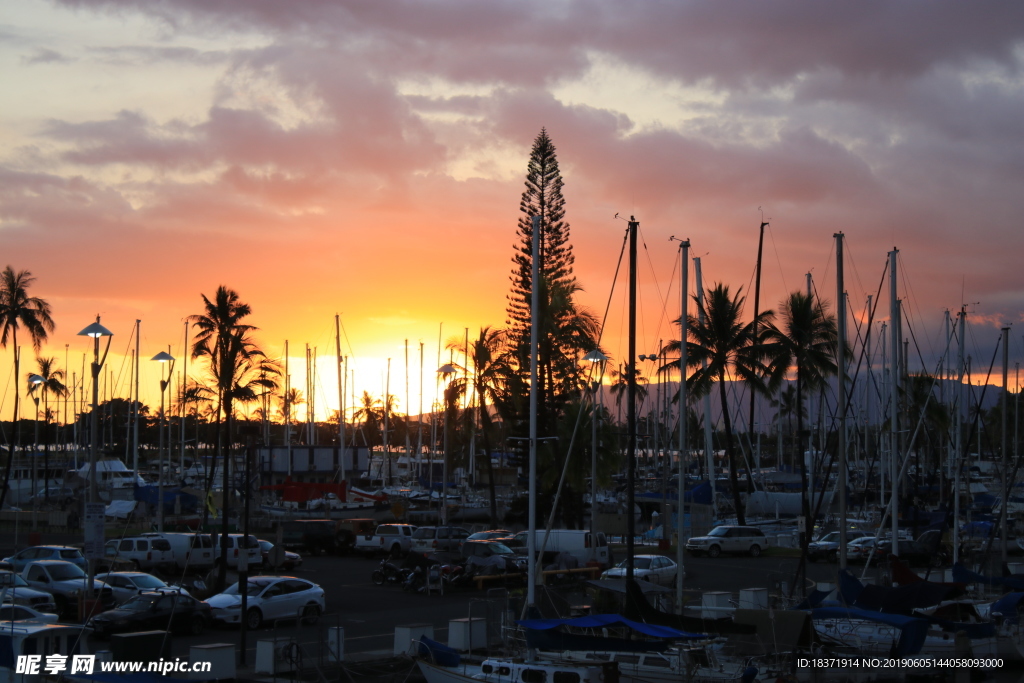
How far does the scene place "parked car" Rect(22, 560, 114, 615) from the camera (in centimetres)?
2669

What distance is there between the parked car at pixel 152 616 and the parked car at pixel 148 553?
11.7 metres

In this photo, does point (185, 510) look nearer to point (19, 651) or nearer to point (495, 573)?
point (495, 573)

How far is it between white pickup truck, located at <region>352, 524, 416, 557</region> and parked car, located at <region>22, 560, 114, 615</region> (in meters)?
14.8

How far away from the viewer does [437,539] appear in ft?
133

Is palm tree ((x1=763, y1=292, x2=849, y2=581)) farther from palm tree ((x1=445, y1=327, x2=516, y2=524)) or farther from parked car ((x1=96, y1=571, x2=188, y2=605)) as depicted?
parked car ((x1=96, y1=571, x2=188, y2=605))

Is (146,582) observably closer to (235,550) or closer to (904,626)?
(235,550)

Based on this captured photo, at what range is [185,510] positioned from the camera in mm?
56375

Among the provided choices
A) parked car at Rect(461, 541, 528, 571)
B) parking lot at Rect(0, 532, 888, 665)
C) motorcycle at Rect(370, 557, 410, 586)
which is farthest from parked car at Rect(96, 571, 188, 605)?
parked car at Rect(461, 541, 528, 571)

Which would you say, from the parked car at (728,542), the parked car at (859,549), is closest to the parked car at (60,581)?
the parked car at (728,542)

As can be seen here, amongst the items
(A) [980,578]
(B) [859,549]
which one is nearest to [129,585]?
(A) [980,578]

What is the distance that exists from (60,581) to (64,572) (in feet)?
1.60

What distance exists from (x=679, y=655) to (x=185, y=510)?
146ft

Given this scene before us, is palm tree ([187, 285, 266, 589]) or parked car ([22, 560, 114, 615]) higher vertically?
palm tree ([187, 285, 266, 589])

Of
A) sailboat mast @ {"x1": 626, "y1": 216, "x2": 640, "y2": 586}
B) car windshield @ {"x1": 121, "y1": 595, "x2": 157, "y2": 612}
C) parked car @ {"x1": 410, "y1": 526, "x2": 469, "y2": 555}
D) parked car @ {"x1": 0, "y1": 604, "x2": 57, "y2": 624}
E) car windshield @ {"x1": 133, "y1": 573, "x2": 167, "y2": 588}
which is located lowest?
parked car @ {"x1": 410, "y1": 526, "x2": 469, "y2": 555}
